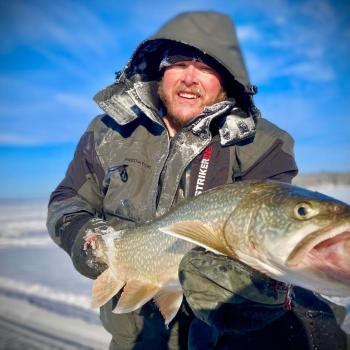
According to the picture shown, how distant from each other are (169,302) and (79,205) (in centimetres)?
125

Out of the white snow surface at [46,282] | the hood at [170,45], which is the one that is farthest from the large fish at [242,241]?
the white snow surface at [46,282]

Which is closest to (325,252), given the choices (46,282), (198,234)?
(198,234)

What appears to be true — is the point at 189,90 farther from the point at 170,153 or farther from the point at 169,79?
the point at 170,153

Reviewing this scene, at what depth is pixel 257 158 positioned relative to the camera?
9.59 ft

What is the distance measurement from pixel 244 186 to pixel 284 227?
1.38 ft

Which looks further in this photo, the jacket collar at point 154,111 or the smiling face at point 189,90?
the smiling face at point 189,90

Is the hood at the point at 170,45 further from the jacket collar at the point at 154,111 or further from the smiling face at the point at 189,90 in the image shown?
the smiling face at the point at 189,90

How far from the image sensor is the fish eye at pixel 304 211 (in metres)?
1.68

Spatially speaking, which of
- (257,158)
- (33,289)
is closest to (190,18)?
(257,158)

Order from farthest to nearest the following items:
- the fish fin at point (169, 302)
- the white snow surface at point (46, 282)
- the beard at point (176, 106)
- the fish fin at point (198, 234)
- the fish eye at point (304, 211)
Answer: the white snow surface at point (46, 282)
the beard at point (176, 106)
the fish fin at point (169, 302)
the fish fin at point (198, 234)
the fish eye at point (304, 211)

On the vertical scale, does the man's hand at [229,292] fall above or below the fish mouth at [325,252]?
below

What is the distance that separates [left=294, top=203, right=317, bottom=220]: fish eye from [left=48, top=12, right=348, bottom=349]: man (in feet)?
3.77

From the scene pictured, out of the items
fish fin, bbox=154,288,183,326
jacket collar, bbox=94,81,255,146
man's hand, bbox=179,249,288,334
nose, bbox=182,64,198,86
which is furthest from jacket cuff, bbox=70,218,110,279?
nose, bbox=182,64,198,86

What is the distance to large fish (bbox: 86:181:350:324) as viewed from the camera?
154cm
